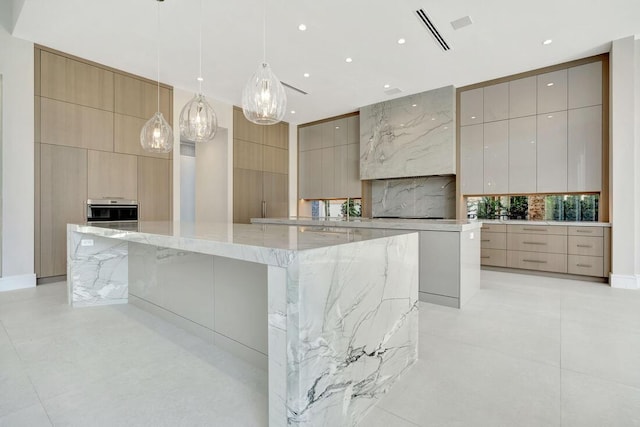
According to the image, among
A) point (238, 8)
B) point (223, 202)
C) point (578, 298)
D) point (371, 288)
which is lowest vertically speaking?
point (578, 298)

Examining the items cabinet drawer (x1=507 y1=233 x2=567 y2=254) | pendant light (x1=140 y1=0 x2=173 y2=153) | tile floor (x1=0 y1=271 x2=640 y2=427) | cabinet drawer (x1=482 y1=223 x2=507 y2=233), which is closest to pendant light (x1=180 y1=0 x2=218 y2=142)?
pendant light (x1=140 y1=0 x2=173 y2=153)

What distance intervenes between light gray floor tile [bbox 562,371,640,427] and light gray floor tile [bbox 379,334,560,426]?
2.0 inches

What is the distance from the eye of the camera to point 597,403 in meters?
1.55

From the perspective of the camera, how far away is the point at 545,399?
1.59m

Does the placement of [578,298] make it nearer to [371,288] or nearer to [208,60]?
[371,288]

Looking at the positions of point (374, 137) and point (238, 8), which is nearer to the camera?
point (238, 8)

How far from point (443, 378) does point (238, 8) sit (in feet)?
12.7

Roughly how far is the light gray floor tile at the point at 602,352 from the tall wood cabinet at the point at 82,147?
5550 millimetres

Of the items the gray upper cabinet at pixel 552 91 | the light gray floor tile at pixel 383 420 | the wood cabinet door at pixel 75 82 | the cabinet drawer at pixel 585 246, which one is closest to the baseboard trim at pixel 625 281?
the cabinet drawer at pixel 585 246

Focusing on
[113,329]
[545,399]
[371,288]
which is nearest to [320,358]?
[371,288]

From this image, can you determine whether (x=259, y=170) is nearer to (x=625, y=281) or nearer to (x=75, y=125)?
(x=75, y=125)

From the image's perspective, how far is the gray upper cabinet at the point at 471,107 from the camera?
534cm

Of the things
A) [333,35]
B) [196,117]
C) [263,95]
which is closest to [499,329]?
[263,95]

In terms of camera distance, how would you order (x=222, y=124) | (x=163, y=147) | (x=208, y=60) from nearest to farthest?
(x=163, y=147)
(x=208, y=60)
(x=222, y=124)
